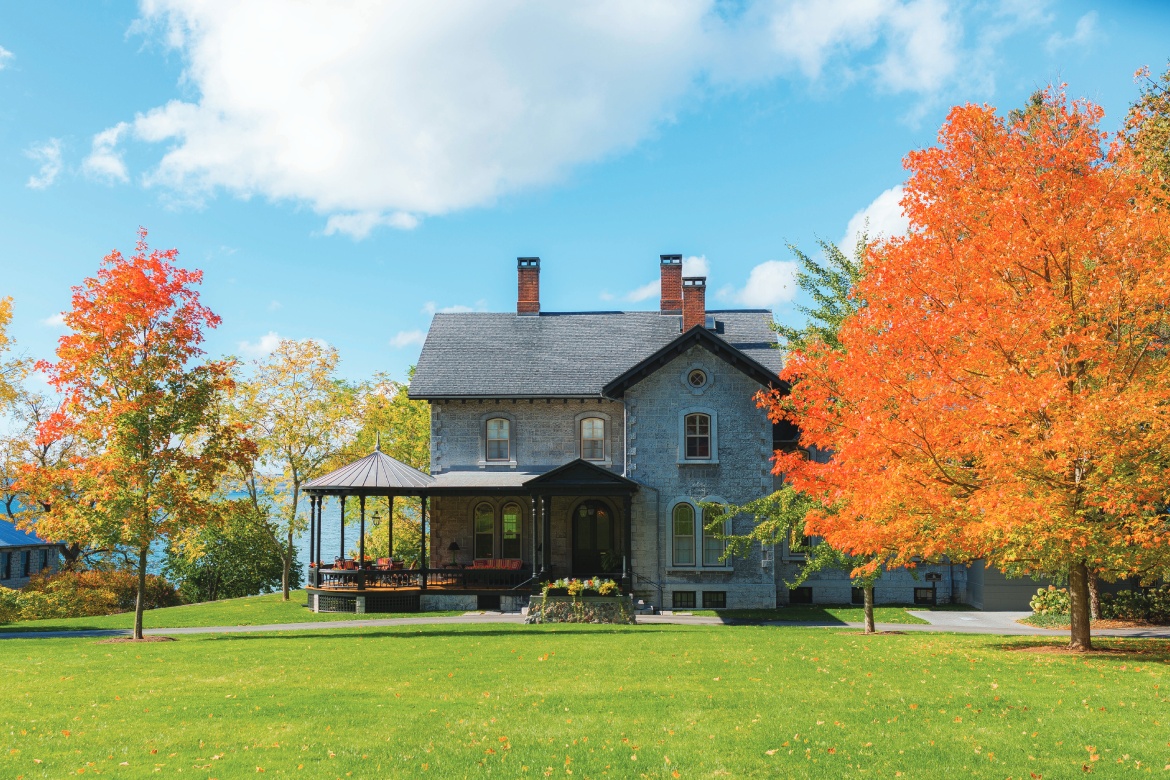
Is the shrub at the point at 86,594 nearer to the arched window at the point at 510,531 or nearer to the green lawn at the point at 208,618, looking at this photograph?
the green lawn at the point at 208,618

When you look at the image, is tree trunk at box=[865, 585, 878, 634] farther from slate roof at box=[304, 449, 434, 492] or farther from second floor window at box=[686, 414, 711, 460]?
slate roof at box=[304, 449, 434, 492]

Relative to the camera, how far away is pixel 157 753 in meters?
9.67

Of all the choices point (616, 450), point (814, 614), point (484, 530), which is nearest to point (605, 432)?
point (616, 450)

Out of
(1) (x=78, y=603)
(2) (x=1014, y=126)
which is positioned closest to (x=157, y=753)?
(2) (x=1014, y=126)

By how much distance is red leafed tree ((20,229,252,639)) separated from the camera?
2086cm

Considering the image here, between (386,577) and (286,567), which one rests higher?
(386,577)

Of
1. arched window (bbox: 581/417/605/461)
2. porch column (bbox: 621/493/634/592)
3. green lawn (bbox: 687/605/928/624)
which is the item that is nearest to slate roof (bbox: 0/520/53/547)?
arched window (bbox: 581/417/605/461)

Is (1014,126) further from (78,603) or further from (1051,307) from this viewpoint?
(78,603)

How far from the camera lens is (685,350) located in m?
30.5

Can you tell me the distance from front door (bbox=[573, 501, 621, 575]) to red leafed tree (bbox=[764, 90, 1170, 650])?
50.5 feet

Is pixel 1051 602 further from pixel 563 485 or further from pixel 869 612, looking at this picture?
pixel 563 485

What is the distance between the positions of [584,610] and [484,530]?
8.04 metres

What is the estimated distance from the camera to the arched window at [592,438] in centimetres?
3234

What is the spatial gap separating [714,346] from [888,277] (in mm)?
13488
